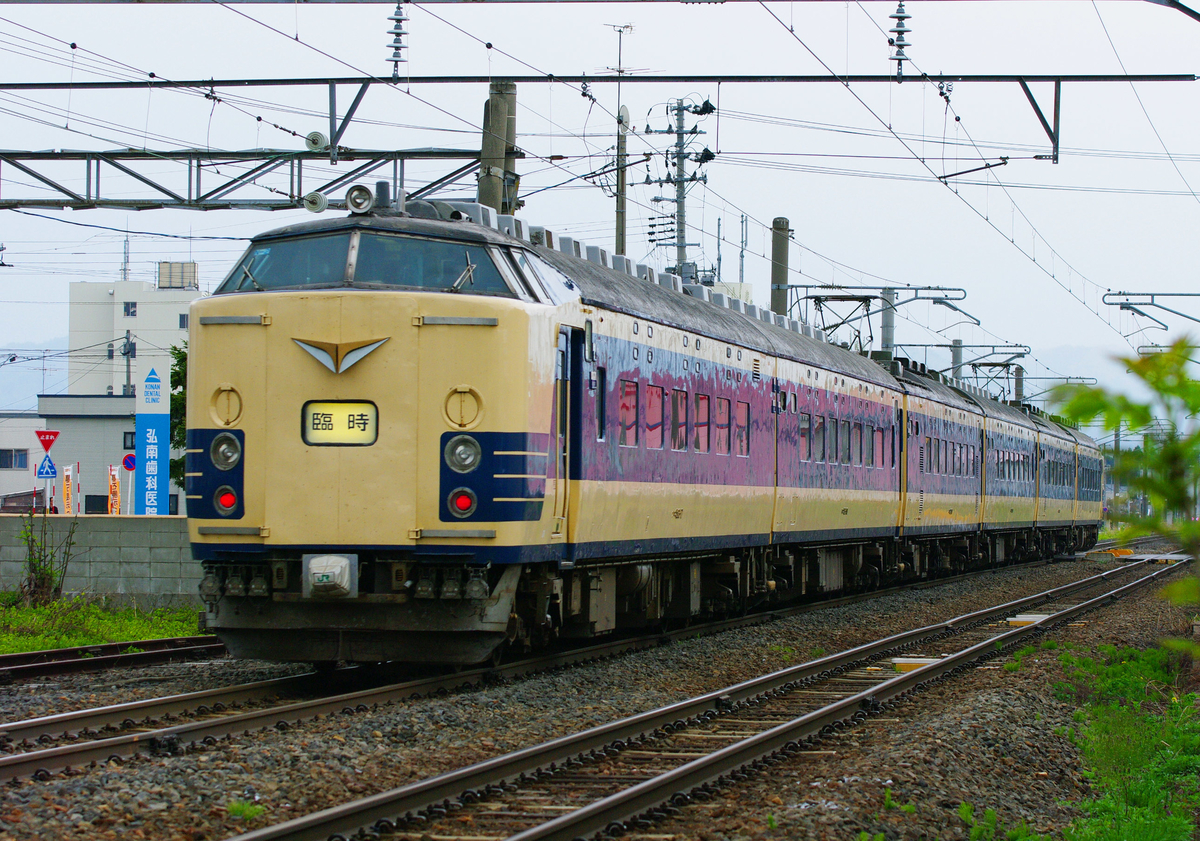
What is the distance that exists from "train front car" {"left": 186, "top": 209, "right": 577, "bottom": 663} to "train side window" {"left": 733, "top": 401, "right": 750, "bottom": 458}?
214 inches

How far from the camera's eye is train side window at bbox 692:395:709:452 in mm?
14078

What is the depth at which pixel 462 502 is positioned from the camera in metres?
9.73

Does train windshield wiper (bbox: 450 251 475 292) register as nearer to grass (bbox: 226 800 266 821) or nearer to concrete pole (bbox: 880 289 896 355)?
grass (bbox: 226 800 266 821)

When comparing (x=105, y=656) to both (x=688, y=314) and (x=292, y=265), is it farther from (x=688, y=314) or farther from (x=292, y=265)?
(x=688, y=314)

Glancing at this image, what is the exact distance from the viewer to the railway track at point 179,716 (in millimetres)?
7203

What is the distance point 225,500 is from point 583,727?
10.5 ft

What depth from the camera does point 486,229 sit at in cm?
1055

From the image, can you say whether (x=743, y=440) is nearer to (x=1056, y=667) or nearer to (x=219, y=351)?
(x=1056, y=667)

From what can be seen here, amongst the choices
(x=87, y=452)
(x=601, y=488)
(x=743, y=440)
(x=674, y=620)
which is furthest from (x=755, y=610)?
(x=87, y=452)

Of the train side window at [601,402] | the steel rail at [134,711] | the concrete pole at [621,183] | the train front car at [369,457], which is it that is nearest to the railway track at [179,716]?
the steel rail at [134,711]

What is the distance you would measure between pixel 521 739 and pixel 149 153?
1466 cm

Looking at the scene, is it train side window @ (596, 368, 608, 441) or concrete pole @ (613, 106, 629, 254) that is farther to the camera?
concrete pole @ (613, 106, 629, 254)

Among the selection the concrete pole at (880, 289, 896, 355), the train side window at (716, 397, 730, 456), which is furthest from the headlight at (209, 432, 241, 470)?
the concrete pole at (880, 289, 896, 355)

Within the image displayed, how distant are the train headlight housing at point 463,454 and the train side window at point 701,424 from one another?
4606mm
